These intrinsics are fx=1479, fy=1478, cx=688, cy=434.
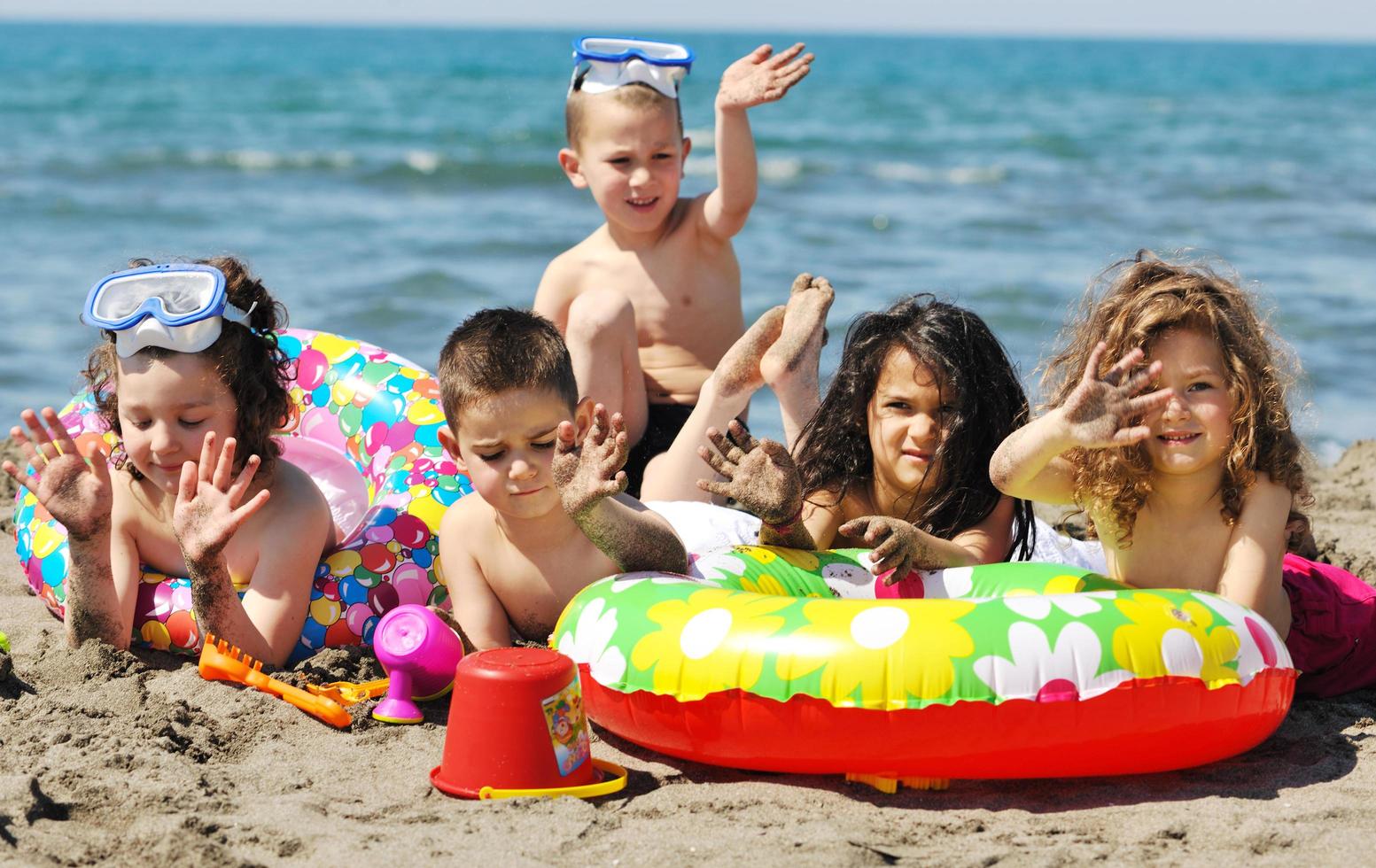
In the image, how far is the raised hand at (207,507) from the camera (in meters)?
3.46

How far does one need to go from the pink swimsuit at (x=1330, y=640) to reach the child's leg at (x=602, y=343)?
2159 mm

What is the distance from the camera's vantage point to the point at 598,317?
4.89 meters

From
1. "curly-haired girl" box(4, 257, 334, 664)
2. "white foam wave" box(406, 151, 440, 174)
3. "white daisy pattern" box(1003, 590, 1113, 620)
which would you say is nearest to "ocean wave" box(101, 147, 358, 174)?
"white foam wave" box(406, 151, 440, 174)

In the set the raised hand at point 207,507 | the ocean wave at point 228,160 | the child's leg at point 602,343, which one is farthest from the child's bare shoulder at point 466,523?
the ocean wave at point 228,160

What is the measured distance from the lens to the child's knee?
193 inches

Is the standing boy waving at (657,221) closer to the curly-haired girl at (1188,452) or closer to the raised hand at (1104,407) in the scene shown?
the curly-haired girl at (1188,452)

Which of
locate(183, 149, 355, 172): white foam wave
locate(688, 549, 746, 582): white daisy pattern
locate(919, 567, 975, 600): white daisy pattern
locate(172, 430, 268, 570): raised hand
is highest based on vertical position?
locate(172, 430, 268, 570): raised hand

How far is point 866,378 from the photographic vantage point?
13.8ft

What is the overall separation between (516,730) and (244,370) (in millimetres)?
1400

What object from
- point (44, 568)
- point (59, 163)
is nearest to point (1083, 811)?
point (44, 568)

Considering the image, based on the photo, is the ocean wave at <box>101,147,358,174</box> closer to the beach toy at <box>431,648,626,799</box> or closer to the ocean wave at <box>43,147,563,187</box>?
the ocean wave at <box>43,147,563,187</box>

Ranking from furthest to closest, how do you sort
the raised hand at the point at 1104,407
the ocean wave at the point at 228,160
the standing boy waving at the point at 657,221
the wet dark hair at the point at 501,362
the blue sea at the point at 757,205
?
the ocean wave at the point at 228,160
the blue sea at the point at 757,205
the standing boy waving at the point at 657,221
the wet dark hair at the point at 501,362
the raised hand at the point at 1104,407

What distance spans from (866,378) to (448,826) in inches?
74.3

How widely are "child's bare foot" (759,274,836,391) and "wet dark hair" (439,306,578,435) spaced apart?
0.96 metres
